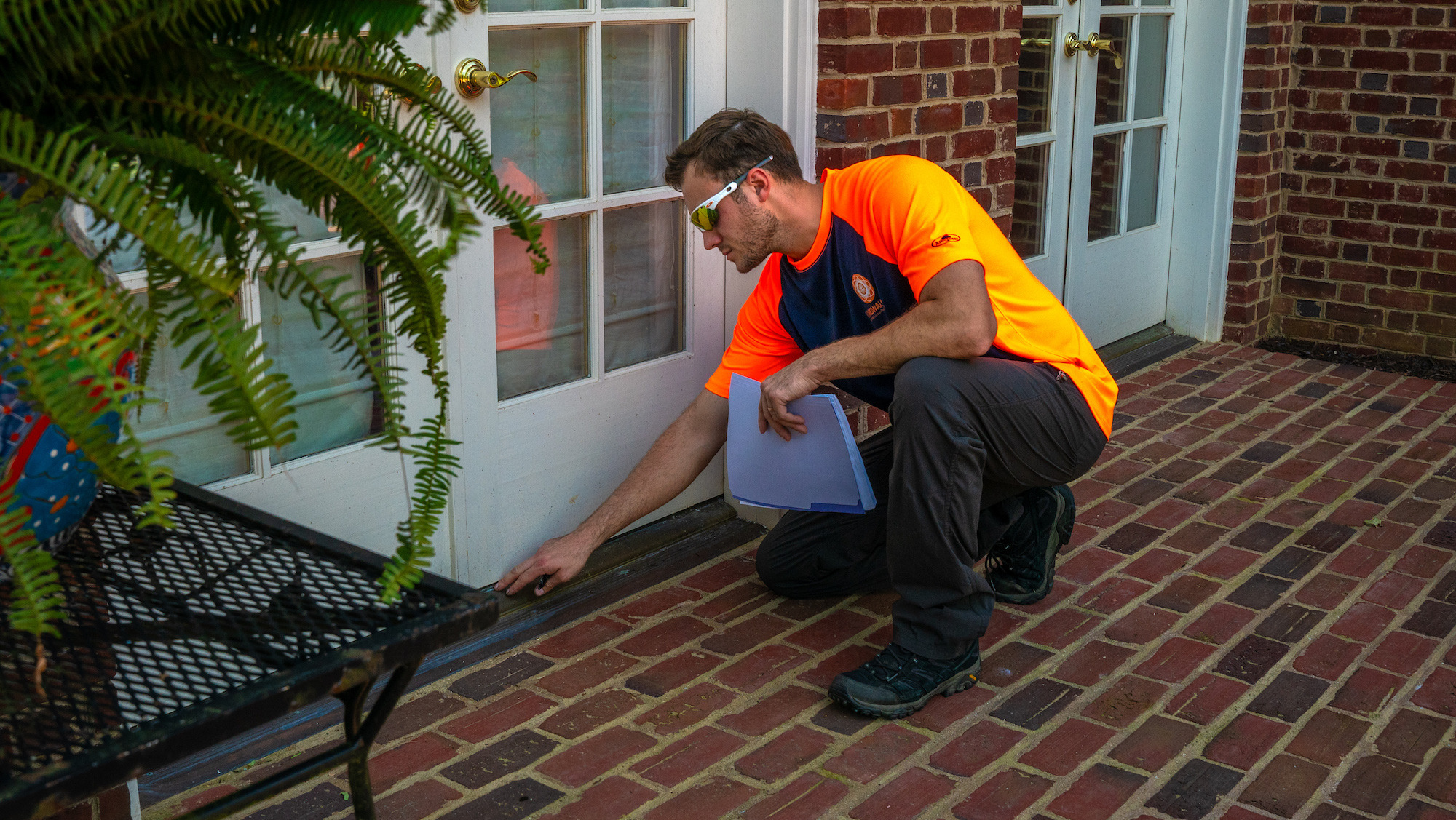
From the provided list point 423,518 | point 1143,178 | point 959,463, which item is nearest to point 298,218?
point 959,463

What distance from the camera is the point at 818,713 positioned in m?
2.31

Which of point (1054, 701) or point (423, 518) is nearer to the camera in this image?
point (423, 518)

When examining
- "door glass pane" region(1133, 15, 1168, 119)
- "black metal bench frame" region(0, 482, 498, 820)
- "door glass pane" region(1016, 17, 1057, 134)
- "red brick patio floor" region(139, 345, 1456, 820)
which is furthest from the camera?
"door glass pane" region(1133, 15, 1168, 119)

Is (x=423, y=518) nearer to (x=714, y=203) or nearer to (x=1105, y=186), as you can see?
(x=714, y=203)

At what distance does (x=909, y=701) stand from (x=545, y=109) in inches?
53.5

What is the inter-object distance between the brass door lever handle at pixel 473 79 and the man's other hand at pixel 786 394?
76 centimetres

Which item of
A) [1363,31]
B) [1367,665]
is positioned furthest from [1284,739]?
[1363,31]

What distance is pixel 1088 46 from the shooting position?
415cm

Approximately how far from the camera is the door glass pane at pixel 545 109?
258cm

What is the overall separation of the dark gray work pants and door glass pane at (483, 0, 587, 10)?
102 cm

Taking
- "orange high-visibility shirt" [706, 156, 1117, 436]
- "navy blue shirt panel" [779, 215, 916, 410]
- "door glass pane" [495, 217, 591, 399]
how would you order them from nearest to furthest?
"orange high-visibility shirt" [706, 156, 1117, 436]
"navy blue shirt panel" [779, 215, 916, 410]
"door glass pane" [495, 217, 591, 399]

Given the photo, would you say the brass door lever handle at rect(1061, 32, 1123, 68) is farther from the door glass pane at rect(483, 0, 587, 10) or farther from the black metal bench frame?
the black metal bench frame

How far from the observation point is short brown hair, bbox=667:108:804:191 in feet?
7.88

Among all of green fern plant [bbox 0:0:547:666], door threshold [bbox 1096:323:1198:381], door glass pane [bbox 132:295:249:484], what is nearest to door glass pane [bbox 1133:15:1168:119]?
door threshold [bbox 1096:323:1198:381]
